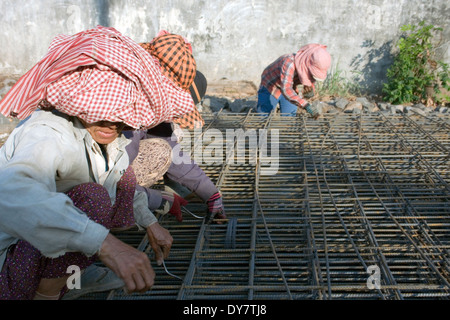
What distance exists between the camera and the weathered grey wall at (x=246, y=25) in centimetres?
605

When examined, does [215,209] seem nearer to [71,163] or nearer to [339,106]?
[71,163]

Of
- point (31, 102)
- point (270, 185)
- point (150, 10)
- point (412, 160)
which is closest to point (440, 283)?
point (270, 185)

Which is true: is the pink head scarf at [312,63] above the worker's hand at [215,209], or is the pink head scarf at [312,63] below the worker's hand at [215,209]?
above

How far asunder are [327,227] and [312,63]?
88.7 inches

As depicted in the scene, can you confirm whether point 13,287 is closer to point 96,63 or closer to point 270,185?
point 96,63

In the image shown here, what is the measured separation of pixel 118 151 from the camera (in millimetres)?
1751

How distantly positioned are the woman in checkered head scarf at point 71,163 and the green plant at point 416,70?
5.05 meters

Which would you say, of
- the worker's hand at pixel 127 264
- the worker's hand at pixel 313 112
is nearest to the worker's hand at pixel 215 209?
the worker's hand at pixel 127 264

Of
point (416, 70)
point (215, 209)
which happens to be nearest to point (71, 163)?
point (215, 209)

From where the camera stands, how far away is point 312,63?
13.0 ft

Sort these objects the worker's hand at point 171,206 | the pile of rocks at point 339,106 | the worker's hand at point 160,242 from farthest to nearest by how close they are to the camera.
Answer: the pile of rocks at point 339,106, the worker's hand at point 171,206, the worker's hand at point 160,242

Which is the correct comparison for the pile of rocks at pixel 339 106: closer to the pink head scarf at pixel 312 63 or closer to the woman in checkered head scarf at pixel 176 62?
the pink head scarf at pixel 312 63

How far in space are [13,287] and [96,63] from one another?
752mm

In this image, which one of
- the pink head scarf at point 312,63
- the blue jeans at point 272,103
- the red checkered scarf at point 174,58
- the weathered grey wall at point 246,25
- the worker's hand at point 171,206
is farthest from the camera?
the weathered grey wall at point 246,25
